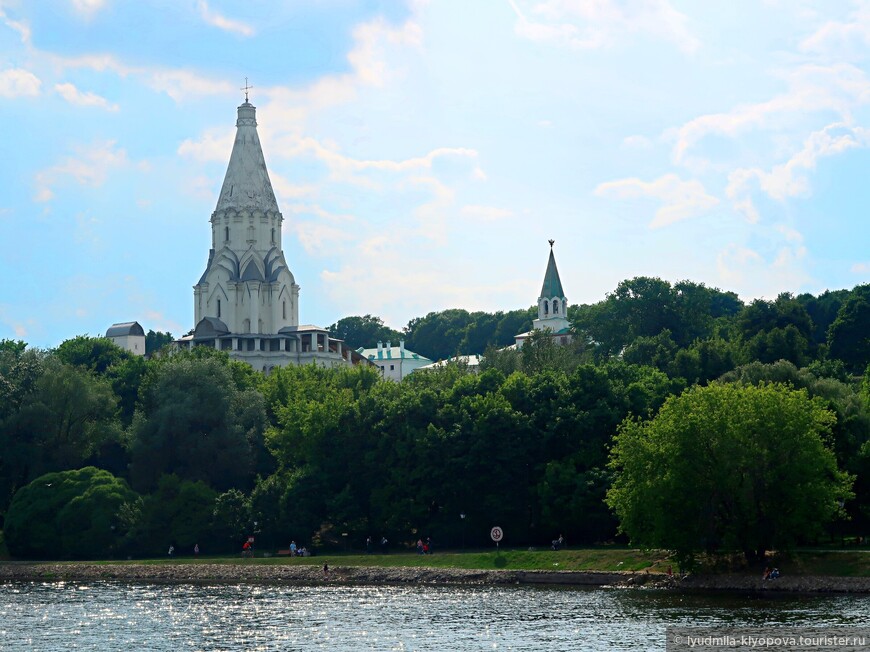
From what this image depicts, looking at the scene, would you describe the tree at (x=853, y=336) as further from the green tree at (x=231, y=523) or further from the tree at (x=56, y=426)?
the tree at (x=56, y=426)

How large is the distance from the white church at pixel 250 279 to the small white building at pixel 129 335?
17.8m

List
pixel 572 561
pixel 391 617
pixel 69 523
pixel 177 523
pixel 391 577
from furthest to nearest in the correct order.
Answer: pixel 69 523, pixel 177 523, pixel 391 577, pixel 572 561, pixel 391 617

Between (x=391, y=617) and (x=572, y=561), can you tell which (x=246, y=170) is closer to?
(x=572, y=561)

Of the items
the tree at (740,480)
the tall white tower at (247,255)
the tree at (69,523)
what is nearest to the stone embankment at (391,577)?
the tree at (740,480)

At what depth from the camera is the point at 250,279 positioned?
175 metres

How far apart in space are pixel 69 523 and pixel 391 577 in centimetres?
2708

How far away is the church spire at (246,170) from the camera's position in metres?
176

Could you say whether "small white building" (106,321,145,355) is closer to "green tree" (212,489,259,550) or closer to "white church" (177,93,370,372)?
"white church" (177,93,370,372)

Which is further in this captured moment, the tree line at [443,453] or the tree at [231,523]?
the tree at [231,523]

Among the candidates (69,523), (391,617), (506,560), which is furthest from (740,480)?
(69,523)

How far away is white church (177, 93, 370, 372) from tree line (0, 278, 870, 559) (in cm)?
4390

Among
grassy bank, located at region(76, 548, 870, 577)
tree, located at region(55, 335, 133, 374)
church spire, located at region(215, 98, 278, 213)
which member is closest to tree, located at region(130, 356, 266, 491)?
grassy bank, located at region(76, 548, 870, 577)

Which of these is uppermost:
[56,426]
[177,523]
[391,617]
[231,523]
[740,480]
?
[56,426]

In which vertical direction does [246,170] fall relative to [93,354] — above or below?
above
